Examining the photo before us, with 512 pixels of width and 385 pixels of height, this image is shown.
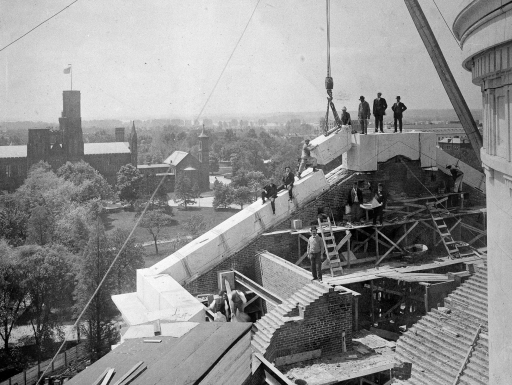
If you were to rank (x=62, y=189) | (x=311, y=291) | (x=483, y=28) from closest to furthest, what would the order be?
(x=483, y=28) → (x=311, y=291) → (x=62, y=189)

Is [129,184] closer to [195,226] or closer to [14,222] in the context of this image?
[195,226]

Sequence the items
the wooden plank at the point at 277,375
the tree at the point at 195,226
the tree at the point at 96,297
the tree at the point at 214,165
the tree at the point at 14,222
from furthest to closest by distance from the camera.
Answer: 1. the tree at the point at 214,165
2. the tree at the point at 195,226
3. the tree at the point at 14,222
4. the tree at the point at 96,297
5. the wooden plank at the point at 277,375

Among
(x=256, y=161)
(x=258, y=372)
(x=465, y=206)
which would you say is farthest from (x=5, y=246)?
(x=256, y=161)

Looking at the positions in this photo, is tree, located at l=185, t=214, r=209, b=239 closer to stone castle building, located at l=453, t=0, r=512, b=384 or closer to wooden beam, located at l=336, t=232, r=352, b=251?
wooden beam, located at l=336, t=232, r=352, b=251

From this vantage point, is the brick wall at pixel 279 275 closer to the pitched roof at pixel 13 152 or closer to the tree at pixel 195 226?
the tree at pixel 195 226

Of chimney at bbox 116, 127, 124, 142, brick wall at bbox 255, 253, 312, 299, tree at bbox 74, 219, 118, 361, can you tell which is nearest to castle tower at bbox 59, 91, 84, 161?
chimney at bbox 116, 127, 124, 142

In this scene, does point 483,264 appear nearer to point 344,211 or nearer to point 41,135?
point 344,211

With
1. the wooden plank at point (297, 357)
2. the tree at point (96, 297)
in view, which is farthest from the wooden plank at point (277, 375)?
the tree at point (96, 297)
